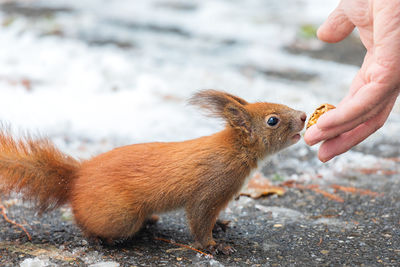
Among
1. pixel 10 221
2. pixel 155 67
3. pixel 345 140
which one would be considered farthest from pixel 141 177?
pixel 155 67

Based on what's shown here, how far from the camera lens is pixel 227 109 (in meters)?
2.67

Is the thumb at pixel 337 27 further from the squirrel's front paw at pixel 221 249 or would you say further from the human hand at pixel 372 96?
the squirrel's front paw at pixel 221 249

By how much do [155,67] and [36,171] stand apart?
11.1 ft

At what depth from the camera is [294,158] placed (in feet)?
13.2

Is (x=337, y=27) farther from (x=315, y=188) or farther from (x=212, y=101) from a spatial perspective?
(x=315, y=188)

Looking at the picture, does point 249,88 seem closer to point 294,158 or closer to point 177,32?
point 294,158

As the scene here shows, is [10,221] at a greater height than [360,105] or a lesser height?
lesser

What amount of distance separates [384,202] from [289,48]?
3681 millimetres

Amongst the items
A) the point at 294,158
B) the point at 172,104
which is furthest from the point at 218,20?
the point at 294,158

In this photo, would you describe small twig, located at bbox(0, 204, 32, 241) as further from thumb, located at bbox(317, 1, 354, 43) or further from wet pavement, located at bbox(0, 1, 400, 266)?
thumb, located at bbox(317, 1, 354, 43)

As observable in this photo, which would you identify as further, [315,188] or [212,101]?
[315,188]

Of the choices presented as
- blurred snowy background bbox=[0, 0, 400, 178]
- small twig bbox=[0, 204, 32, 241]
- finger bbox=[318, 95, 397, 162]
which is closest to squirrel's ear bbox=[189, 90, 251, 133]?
finger bbox=[318, 95, 397, 162]

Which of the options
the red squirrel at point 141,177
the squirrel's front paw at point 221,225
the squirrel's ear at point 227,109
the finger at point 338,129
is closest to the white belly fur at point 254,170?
the red squirrel at point 141,177

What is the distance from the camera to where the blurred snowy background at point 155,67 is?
434 centimetres
